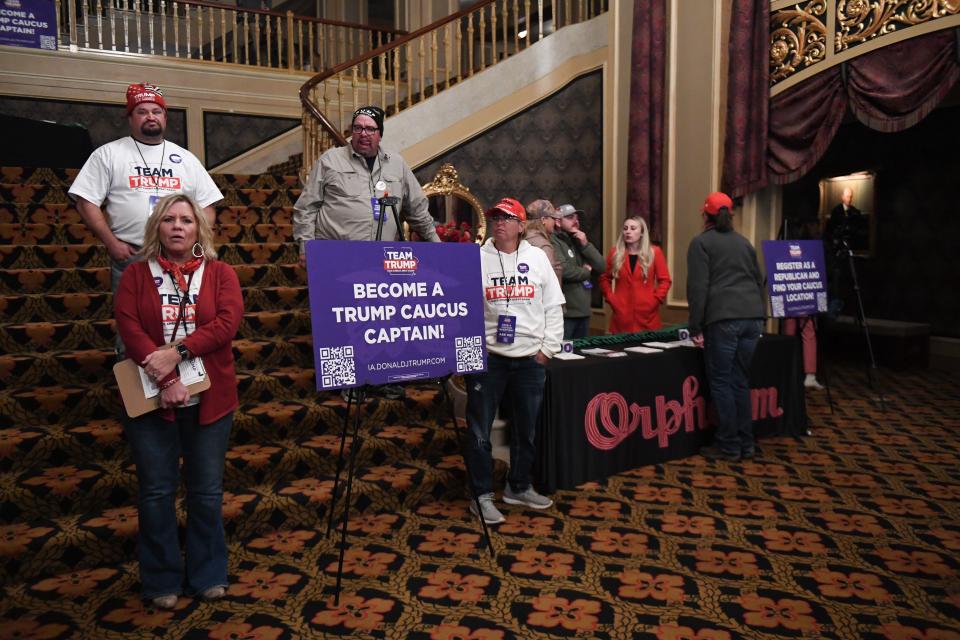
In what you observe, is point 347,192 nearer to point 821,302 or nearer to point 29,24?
point 821,302

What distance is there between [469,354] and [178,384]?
3.58ft

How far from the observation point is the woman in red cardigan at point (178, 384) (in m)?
2.44

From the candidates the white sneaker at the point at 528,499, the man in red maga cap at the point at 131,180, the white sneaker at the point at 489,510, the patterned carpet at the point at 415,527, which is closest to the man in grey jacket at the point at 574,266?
the patterned carpet at the point at 415,527

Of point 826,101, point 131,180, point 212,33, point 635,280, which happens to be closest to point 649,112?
point 826,101

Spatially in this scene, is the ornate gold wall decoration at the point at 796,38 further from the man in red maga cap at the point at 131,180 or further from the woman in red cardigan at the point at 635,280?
the man in red maga cap at the point at 131,180

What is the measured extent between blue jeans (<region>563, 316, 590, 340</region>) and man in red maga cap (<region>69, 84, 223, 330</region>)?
2.57 meters

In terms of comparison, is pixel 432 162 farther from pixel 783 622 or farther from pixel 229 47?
pixel 229 47

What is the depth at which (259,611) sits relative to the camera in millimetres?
2547

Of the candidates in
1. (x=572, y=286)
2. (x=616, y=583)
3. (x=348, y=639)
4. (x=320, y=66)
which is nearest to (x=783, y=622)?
(x=616, y=583)

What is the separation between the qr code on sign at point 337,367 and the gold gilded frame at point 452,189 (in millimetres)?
4113

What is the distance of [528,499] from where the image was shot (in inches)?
140

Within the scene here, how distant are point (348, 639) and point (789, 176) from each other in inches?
192

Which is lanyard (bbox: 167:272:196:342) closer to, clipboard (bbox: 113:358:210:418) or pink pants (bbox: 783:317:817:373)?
clipboard (bbox: 113:358:210:418)

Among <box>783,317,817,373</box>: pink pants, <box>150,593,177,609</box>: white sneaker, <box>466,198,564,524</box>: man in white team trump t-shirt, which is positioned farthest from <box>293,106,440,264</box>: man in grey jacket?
<box>783,317,817,373</box>: pink pants
